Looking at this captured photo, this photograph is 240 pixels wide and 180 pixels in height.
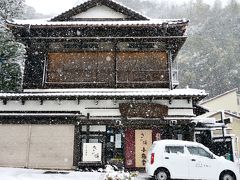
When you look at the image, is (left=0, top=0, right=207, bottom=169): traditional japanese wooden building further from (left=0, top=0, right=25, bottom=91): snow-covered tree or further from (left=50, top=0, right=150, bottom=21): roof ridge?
(left=0, top=0, right=25, bottom=91): snow-covered tree

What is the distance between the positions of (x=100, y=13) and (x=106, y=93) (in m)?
5.95

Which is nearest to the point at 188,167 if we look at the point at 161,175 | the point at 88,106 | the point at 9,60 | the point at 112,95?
the point at 161,175

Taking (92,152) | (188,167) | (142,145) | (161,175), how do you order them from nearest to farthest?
(161,175), (188,167), (92,152), (142,145)

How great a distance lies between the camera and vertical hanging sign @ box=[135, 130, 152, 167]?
16.6 meters

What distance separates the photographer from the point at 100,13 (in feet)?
63.7

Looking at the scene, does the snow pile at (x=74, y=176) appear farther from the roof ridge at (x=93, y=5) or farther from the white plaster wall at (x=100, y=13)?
the white plaster wall at (x=100, y=13)

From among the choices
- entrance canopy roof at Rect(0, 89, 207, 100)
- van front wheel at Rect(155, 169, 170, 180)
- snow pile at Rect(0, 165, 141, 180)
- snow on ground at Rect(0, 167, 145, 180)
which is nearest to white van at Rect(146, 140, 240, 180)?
van front wheel at Rect(155, 169, 170, 180)

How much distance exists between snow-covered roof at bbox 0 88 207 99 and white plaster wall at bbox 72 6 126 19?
5091mm

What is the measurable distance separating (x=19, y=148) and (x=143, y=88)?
7382 mm

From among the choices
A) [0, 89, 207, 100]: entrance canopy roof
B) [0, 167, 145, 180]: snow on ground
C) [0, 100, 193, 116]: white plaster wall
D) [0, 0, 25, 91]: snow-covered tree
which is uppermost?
[0, 0, 25, 91]: snow-covered tree

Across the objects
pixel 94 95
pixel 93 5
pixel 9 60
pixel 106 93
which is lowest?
pixel 94 95

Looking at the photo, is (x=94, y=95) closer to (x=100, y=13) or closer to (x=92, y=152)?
(x=92, y=152)

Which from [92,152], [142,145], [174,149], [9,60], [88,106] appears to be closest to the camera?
[174,149]

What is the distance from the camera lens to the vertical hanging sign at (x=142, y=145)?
16.6 metres
